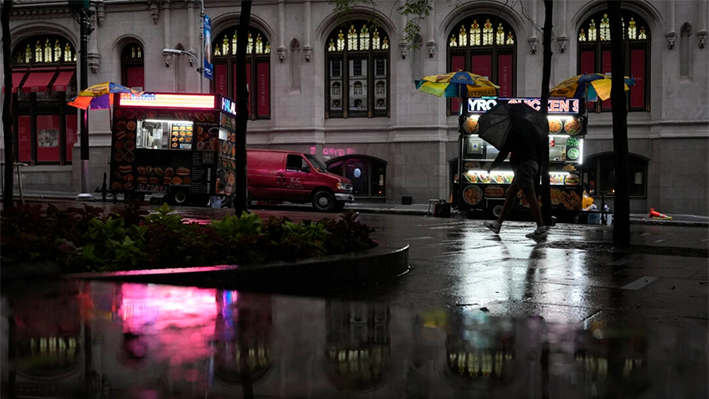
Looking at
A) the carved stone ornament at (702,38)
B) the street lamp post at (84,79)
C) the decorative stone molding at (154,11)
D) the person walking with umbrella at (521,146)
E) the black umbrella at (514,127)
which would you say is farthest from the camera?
the decorative stone molding at (154,11)

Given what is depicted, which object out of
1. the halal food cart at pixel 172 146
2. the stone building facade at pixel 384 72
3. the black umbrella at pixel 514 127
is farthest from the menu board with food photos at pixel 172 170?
the black umbrella at pixel 514 127

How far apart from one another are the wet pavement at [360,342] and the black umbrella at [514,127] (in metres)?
4.92

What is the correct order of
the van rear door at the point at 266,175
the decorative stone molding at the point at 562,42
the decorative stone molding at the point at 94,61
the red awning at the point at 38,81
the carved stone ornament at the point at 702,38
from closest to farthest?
the van rear door at the point at 266,175 → the carved stone ornament at the point at 702,38 → the decorative stone molding at the point at 562,42 → the decorative stone molding at the point at 94,61 → the red awning at the point at 38,81

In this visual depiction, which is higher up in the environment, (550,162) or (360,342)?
(550,162)

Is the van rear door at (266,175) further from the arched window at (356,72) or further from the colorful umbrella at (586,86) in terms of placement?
the colorful umbrella at (586,86)

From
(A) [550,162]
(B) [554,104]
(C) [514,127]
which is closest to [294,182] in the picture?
(A) [550,162]

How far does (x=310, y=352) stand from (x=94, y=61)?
30.6 meters

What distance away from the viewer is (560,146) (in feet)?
66.8

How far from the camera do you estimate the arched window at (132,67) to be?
104 feet

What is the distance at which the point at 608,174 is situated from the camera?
2884 cm

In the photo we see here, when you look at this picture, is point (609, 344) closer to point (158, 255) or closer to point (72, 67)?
point (158, 255)

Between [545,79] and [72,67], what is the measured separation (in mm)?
23314

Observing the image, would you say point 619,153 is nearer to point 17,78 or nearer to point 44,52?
point 44,52

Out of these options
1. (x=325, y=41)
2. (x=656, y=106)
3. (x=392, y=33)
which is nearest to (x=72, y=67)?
(x=325, y=41)
